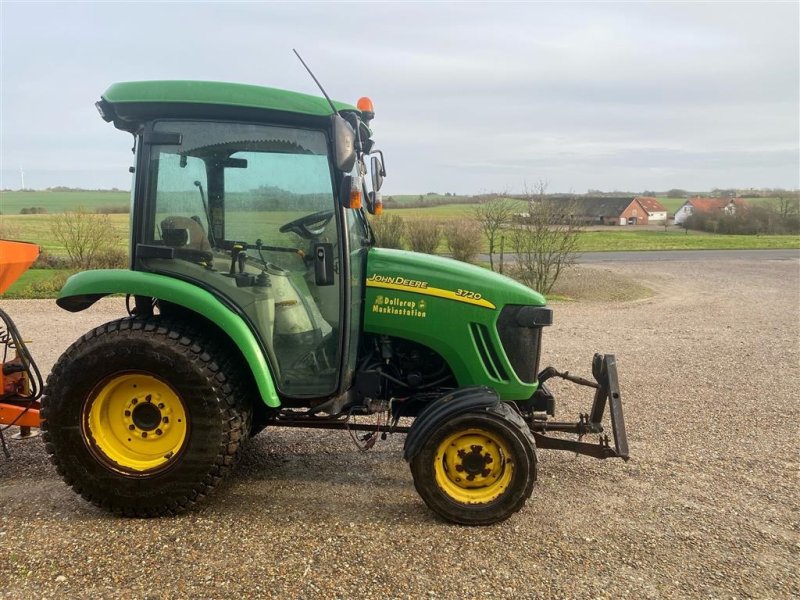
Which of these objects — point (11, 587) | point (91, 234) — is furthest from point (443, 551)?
point (91, 234)

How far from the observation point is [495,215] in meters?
17.6

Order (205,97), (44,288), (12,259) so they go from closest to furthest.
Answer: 1. (205,97)
2. (12,259)
3. (44,288)

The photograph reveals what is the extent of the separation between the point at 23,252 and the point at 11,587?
242 centimetres

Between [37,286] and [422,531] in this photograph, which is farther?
[37,286]

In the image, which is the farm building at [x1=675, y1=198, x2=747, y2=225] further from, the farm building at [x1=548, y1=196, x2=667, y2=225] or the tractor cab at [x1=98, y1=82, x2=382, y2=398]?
the tractor cab at [x1=98, y1=82, x2=382, y2=398]

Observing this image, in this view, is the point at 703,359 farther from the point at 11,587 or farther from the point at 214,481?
the point at 11,587

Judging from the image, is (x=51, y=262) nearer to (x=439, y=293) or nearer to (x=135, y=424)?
(x=135, y=424)

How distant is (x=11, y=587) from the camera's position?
293cm

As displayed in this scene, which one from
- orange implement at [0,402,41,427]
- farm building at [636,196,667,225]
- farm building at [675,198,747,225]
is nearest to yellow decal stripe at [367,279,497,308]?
orange implement at [0,402,41,427]

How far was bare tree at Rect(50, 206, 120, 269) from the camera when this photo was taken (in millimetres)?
16484

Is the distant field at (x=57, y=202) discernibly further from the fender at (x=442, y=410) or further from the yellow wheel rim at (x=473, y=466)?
the yellow wheel rim at (x=473, y=466)

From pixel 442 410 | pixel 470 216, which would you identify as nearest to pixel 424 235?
pixel 470 216

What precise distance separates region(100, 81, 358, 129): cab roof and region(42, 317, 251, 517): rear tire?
126 centimetres

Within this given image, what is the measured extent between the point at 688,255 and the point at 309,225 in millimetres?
29758
